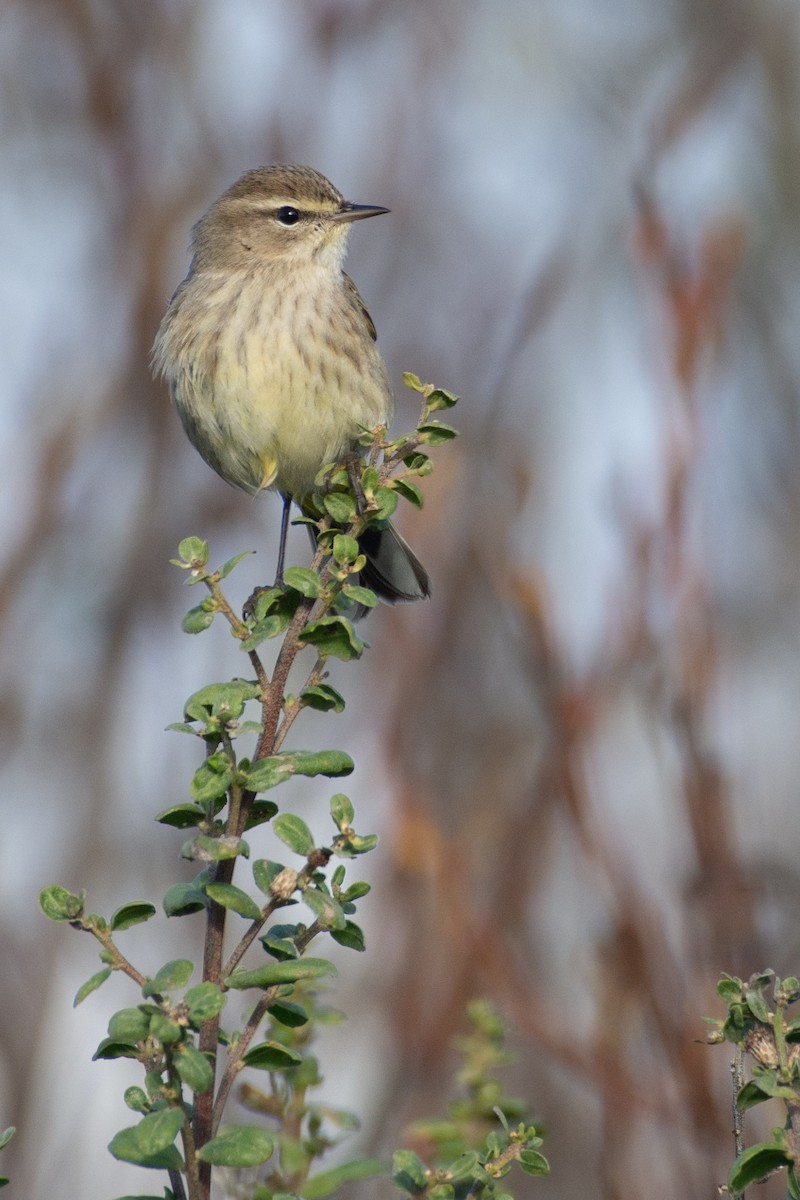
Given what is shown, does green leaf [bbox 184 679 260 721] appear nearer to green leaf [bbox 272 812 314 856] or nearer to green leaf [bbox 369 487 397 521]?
green leaf [bbox 272 812 314 856]

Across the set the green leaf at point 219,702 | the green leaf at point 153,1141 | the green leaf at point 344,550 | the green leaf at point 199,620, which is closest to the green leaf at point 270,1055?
the green leaf at point 153,1141

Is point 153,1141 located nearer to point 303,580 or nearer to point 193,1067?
point 193,1067

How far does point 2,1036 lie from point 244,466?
2233 mm

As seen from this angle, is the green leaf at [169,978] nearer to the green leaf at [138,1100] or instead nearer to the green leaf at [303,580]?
the green leaf at [138,1100]

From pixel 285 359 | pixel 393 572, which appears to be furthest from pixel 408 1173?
pixel 285 359

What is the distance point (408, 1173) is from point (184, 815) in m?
0.50

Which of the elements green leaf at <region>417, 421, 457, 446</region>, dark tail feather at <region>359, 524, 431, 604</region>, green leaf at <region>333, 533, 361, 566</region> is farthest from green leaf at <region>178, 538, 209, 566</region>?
dark tail feather at <region>359, 524, 431, 604</region>

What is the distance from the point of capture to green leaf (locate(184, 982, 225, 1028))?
139 centimetres

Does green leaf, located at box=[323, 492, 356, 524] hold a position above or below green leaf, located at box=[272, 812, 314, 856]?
above

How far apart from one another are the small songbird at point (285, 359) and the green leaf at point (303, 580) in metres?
2.03

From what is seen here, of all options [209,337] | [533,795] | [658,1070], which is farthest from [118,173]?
[658,1070]

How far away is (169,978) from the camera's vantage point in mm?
1449

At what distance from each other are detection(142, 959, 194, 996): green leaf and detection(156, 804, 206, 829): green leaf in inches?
9.1

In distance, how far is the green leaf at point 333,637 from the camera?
1899mm
